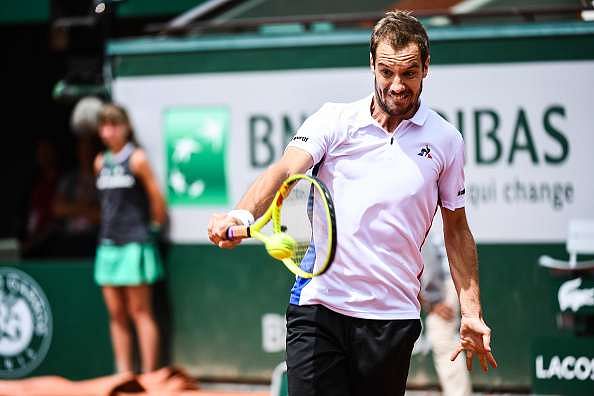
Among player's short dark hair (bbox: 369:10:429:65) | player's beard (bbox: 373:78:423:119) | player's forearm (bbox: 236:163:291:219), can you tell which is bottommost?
player's forearm (bbox: 236:163:291:219)

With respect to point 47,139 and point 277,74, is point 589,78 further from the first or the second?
point 47,139

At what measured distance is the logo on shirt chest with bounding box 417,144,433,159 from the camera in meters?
4.22

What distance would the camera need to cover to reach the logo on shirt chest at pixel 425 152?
4223 millimetres

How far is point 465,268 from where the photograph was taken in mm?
4355

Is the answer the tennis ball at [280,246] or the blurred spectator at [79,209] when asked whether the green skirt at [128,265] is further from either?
the tennis ball at [280,246]

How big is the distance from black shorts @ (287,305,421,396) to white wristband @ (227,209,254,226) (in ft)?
1.88

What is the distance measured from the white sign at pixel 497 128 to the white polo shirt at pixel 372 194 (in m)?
2.90

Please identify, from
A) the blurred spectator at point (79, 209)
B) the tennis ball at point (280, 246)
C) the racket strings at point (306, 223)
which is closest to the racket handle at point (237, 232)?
the tennis ball at point (280, 246)

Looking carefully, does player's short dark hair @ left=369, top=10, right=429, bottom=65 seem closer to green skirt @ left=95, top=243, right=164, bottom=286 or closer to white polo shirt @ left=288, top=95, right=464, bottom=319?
white polo shirt @ left=288, top=95, right=464, bottom=319

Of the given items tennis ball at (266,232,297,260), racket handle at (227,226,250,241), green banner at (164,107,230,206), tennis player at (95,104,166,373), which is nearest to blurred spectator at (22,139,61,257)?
tennis player at (95,104,166,373)

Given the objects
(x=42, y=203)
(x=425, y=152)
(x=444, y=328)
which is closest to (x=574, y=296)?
(x=444, y=328)

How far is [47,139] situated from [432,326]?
5880 mm

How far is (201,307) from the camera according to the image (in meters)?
7.90

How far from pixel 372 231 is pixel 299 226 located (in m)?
0.26
